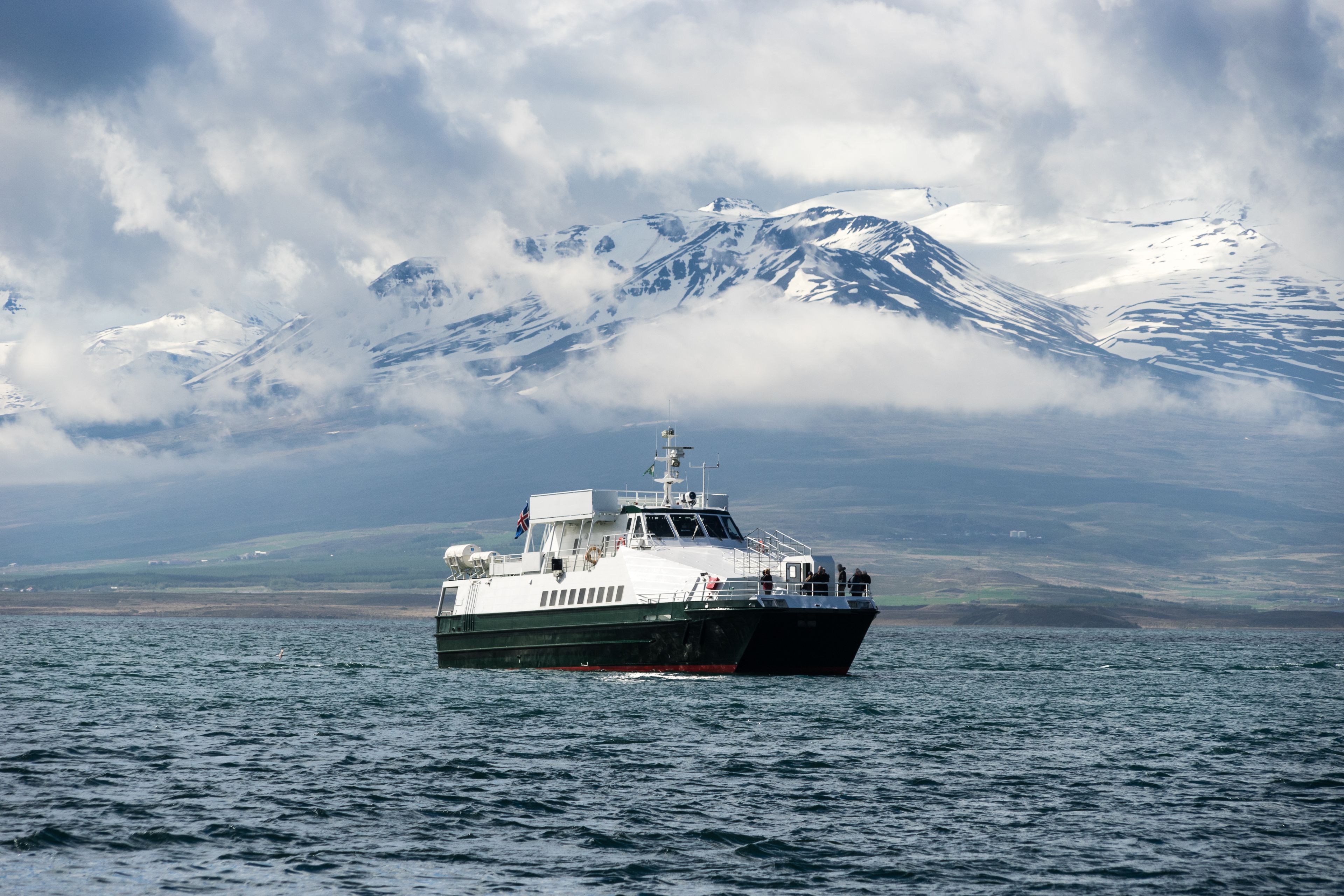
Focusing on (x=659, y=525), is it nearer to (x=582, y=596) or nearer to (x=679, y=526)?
(x=679, y=526)

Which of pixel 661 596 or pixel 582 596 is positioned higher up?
pixel 661 596

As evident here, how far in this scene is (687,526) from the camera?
6550 cm

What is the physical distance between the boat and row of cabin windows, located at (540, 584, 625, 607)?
6cm

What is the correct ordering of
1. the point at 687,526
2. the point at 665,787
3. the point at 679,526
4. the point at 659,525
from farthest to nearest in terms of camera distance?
1. the point at 687,526
2. the point at 679,526
3. the point at 659,525
4. the point at 665,787

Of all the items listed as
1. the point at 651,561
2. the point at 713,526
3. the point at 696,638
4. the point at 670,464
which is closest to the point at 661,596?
the point at 651,561

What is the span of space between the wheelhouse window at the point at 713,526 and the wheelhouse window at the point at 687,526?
27 centimetres

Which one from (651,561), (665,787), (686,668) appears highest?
(651,561)

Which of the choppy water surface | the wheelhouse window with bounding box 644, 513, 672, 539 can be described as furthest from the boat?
the choppy water surface

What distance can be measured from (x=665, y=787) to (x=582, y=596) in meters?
29.7

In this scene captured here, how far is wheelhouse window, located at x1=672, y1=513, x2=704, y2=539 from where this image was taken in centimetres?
6519

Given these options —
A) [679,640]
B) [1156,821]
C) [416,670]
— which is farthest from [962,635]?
[1156,821]

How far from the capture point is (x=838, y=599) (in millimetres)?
60938

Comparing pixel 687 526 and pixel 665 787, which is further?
pixel 687 526

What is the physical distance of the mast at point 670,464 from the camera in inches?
2682
